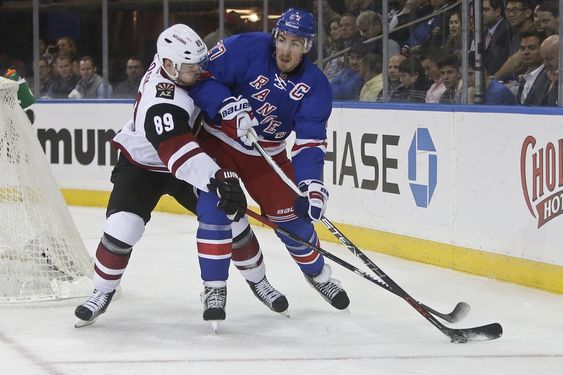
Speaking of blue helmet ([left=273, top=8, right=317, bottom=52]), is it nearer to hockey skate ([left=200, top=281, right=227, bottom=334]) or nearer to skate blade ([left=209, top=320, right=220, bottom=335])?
hockey skate ([left=200, top=281, right=227, bottom=334])

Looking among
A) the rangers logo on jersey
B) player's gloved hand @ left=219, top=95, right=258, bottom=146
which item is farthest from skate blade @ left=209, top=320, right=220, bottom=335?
the rangers logo on jersey

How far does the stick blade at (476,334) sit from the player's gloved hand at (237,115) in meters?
0.90

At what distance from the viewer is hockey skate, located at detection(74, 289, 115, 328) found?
397 cm

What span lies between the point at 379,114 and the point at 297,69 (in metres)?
A: 1.89

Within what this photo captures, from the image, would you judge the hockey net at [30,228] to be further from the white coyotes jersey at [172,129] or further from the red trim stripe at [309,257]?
the red trim stripe at [309,257]

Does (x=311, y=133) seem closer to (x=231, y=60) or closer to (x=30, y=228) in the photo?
(x=231, y=60)

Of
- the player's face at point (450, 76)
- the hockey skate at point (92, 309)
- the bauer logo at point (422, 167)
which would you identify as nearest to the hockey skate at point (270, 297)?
the hockey skate at point (92, 309)

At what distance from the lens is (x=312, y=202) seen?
12.8 feet

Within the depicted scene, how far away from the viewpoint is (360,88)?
6223 millimetres

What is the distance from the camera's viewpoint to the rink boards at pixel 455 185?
4.75m

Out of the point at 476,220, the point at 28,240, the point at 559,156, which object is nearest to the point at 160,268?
the point at 28,240

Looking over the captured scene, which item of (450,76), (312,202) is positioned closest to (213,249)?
(312,202)

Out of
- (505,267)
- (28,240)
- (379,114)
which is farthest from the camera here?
(379,114)

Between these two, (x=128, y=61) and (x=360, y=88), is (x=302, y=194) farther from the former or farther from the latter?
(x=128, y=61)
